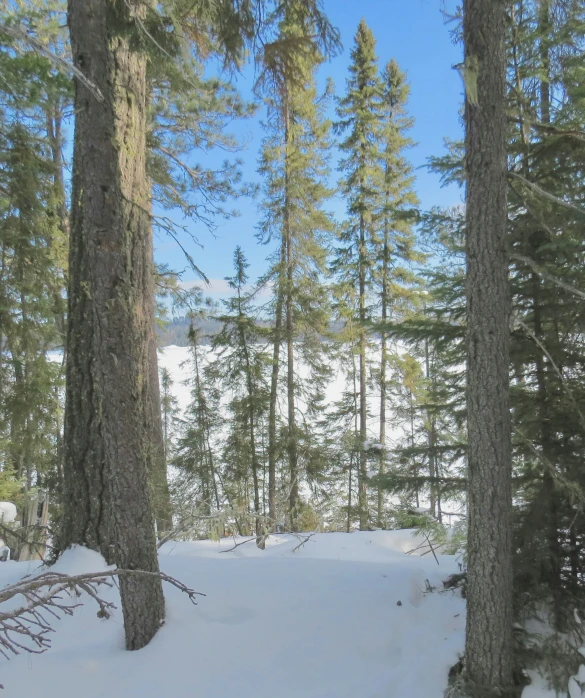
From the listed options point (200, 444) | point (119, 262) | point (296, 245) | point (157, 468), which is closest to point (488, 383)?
point (119, 262)

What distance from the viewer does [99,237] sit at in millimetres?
3014

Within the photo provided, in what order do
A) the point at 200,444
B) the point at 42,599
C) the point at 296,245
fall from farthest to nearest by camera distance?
the point at 200,444 < the point at 296,245 < the point at 42,599

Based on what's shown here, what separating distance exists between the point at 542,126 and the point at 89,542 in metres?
5.12

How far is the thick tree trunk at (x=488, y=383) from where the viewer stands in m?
2.92

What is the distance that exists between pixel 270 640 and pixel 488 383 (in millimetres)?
2697

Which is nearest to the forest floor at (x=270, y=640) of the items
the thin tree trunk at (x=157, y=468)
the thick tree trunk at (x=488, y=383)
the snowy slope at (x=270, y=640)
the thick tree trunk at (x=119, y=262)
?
the snowy slope at (x=270, y=640)

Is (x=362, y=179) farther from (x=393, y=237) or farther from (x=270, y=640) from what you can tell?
(x=270, y=640)

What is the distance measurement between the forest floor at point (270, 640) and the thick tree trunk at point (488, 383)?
16.5 inches

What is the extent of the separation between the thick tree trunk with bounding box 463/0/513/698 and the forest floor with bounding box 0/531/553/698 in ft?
1.38

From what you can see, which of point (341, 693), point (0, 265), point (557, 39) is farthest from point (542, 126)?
point (0, 265)

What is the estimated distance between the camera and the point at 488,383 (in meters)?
2.98

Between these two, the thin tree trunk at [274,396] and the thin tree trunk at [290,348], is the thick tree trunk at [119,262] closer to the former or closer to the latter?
the thin tree trunk at [290,348]

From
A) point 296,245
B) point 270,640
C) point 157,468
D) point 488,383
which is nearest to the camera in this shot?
point 488,383

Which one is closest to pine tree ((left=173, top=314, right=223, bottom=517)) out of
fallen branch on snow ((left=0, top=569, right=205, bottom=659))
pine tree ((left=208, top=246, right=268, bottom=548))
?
pine tree ((left=208, top=246, right=268, bottom=548))
